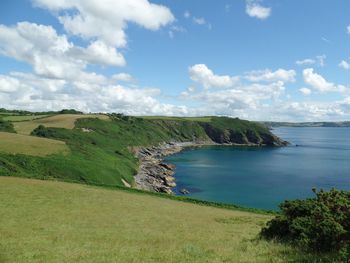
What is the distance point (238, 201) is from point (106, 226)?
212 feet

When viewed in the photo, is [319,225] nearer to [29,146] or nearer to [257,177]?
[29,146]

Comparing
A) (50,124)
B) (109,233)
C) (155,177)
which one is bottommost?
(155,177)

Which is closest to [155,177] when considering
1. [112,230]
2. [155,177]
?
[155,177]

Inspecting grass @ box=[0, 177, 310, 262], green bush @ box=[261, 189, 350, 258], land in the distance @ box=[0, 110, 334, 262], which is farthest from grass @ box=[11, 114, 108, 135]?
green bush @ box=[261, 189, 350, 258]

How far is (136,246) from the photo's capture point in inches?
848

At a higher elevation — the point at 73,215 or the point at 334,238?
the point at 334,238

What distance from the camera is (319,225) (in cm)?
1905

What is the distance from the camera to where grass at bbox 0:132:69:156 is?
90000mm

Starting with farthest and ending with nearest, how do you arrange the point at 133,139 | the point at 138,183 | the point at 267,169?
1. the point at 133,139
2. the point at 267,169
3. the point at 138,183

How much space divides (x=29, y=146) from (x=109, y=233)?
76.6 meters

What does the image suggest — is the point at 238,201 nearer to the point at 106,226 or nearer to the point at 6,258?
the point at 106,226

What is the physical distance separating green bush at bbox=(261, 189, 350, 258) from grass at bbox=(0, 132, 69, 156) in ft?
251

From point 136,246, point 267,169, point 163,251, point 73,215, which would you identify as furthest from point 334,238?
point 267,169

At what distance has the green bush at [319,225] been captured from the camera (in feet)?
60.3
